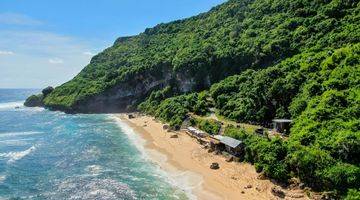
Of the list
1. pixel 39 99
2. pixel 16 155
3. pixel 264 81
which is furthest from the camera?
pixel 39 99

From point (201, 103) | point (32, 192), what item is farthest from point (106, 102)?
point (32, 192)

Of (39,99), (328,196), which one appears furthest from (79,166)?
(39,99)

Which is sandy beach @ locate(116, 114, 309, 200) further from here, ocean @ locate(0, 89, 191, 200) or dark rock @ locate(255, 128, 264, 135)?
dark rock @ locate(255, 128, 264, 135)

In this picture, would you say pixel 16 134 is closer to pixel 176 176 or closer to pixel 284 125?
pixel 176 176

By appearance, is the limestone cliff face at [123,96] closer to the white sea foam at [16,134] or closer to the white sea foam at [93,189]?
the white sea foam at [16,134]

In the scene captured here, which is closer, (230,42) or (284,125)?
(284,125)

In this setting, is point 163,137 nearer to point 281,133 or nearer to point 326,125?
point 281,133
